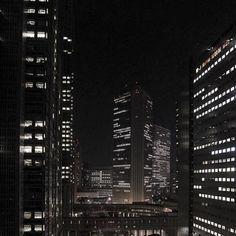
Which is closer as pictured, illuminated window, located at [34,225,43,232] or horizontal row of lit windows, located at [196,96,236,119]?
illuminated window, located at [34,225,43,232]

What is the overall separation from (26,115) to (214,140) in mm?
49308

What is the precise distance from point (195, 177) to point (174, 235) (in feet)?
73.2

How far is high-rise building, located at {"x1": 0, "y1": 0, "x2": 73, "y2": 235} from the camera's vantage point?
2571 inches

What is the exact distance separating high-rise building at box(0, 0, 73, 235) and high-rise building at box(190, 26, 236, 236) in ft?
128

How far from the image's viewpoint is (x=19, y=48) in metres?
67.8

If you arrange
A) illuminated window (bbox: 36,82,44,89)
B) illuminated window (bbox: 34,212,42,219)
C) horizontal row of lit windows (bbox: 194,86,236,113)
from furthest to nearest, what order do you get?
horizontal row of lit windows (bbox: 194,86,236,113) < illuminated window (bbox: 36,82,44,89) < illuminated window (bbox: 34,212,42,219)

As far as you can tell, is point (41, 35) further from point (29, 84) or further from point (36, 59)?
point (29, 84)

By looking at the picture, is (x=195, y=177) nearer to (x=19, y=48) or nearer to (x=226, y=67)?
(x=226, y=67)

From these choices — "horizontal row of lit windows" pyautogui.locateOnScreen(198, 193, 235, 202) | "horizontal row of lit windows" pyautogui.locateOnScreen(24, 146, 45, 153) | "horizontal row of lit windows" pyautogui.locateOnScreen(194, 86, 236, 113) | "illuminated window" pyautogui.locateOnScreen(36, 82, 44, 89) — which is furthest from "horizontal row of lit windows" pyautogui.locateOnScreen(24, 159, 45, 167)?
"horizontal row of lit windows" pyautogui.locateOnScreen(194, 86, 236, 113)

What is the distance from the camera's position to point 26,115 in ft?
276

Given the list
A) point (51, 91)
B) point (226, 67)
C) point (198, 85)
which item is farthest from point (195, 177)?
point (51, 91)

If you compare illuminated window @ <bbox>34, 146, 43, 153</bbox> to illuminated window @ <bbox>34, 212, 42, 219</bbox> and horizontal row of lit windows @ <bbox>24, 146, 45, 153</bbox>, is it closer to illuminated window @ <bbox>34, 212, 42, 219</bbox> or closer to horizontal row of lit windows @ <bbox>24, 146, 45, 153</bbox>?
horizontal row of lit windows @ <bbox>24, 146, 45, 153</bbox>

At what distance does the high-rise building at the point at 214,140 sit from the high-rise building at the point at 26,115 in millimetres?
39123

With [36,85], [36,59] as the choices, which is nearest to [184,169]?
[36,85]
